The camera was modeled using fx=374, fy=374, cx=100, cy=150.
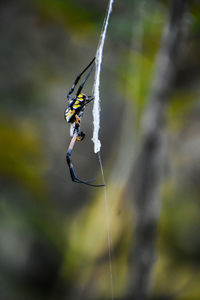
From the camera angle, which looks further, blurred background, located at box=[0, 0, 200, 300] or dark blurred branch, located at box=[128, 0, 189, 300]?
blurred background, located at box=[0, 0, 200, 300]

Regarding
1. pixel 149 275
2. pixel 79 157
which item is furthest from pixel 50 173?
pixel 149 275

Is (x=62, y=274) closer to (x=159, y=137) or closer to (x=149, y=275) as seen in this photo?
(x=149, y=275)

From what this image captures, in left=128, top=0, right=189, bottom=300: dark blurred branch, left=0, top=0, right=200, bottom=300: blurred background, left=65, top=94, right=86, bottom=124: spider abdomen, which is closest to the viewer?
left=128, top=0, right=189, bottom=300: dark blurred branch

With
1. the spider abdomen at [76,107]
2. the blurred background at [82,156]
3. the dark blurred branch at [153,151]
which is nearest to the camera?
the dark blurred branch at [153,151]

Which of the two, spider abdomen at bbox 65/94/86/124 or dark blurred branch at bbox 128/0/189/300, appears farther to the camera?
spider abdomen at bbox 65/94/86/124

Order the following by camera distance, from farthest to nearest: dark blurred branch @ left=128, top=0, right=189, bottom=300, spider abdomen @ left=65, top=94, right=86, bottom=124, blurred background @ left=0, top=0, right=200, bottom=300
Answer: blurred background @ left=0, top=0, right=200, bottom=300 → spider abdomen @ left=65, top=94, right=86, bottom=124 → dark blurred branch @ left=128, top=0, right=189, bottom=300
